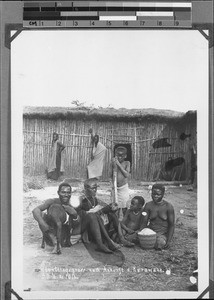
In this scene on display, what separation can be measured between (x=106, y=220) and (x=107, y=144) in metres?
0.16

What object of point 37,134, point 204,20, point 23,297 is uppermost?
point 204,20

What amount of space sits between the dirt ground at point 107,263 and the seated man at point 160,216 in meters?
0.01

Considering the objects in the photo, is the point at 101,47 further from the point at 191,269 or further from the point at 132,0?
the point at 191,269

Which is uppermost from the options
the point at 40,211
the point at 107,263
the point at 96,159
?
the point at 96,159

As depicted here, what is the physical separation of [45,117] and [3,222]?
0.23 metres

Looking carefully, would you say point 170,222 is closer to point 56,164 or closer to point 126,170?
point 126,170

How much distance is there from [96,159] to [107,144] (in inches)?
1.5

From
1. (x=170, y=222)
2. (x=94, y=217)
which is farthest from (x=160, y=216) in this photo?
(x=94, y=217)

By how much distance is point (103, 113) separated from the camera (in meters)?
0.71

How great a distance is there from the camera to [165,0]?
0.71 m

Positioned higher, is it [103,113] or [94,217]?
[103,113]

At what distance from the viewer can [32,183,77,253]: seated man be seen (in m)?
0.70

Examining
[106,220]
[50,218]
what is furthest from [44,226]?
[106,220]

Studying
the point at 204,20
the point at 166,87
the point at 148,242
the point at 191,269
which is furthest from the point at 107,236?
the point at 204,20
